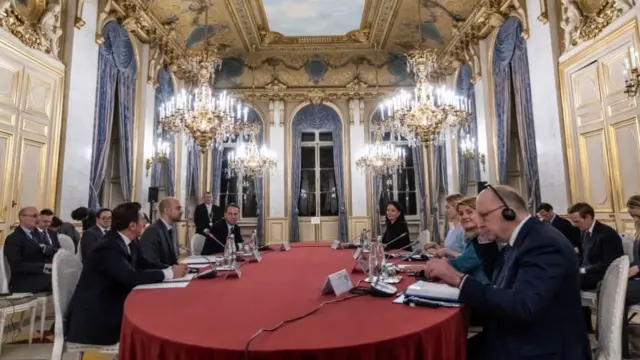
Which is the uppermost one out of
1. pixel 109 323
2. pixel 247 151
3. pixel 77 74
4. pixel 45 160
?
pixel 77 74

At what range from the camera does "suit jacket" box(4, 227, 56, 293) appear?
349 centimetres

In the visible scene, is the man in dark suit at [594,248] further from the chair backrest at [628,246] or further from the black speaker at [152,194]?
the black speaker at [152,194]

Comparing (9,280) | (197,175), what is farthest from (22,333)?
(197,175)

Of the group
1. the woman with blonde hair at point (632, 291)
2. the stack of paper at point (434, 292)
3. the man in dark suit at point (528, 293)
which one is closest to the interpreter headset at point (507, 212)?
the man in dark suit at point (528, 293)

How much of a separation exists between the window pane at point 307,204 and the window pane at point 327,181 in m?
0.38

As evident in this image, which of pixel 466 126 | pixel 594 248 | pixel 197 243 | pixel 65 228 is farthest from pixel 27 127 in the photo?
pixel 466 126

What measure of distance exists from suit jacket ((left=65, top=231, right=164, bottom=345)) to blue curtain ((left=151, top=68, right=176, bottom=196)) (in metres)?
5.56

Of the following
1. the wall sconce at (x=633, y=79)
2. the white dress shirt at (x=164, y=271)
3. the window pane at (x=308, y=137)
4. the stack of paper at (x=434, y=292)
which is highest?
the window pane at (x=308, y=137)

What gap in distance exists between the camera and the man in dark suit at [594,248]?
127 inches

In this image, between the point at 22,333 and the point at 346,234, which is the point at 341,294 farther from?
the point at 346,234

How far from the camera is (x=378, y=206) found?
973cm

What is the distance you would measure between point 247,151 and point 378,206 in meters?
3.80

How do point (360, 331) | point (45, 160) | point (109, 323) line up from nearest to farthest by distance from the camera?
1. point (360, 331)
2. point (109, 323)
3. point (45, 160)

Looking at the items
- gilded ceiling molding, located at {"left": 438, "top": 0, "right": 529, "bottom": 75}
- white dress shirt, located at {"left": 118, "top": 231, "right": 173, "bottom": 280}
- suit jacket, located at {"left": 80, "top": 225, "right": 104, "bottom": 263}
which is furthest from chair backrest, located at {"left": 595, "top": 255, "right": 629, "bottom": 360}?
gilded ceiling molding, located at {"left": 438, "top": 0, "right": 529, "bottom": 75}
